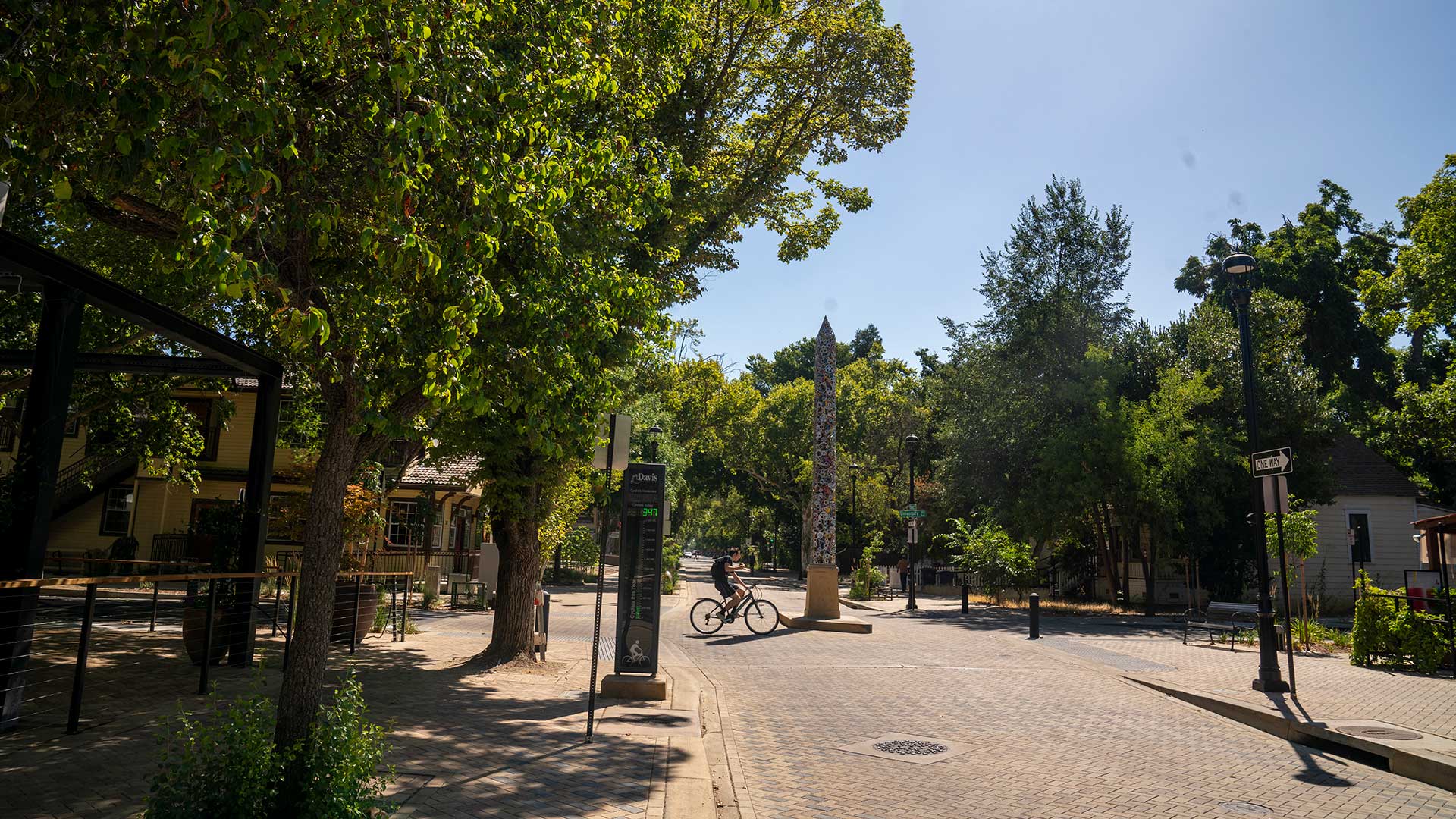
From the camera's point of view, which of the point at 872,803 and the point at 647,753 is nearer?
the point at 872,803

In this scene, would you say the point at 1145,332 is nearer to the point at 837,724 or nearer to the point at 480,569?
the point at 480,569

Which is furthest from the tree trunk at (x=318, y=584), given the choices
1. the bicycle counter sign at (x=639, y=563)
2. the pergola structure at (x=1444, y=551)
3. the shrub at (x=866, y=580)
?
the shrub at (x=866, y=580)

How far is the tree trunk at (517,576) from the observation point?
12.7 meters

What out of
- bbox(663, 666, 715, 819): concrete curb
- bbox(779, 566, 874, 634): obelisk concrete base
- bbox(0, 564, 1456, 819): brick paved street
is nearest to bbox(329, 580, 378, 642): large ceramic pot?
bbox(0, 564, 1456, 819): brick paved street

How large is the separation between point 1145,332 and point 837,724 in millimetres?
26240

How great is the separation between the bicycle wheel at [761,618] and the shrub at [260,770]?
14556mm

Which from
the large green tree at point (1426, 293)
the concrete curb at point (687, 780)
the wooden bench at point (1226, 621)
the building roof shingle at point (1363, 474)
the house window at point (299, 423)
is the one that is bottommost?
the concrete curb at point (687, 780)

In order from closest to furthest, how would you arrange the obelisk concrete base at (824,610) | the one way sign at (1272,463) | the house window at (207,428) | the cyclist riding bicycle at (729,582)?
the one way sign at (1272,463), the cyclist riding bicycle at (729,582), the obelisk concrete base at (824,610), the house window at (207,428)

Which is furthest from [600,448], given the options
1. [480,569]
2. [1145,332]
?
[1145,332]

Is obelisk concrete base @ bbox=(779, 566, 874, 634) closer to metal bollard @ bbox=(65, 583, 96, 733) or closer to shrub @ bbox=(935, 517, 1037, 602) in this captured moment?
shrub @ bbox=(935, 517, 1037, 602)

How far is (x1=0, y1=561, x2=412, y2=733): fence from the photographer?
7238 mm

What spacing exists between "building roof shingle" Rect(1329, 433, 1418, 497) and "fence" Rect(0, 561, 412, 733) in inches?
1263

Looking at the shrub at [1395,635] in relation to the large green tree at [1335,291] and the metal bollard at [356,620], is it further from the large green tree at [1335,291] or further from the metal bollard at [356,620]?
the large green tree at [1335,291]

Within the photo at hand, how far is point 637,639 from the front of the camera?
10469mm
